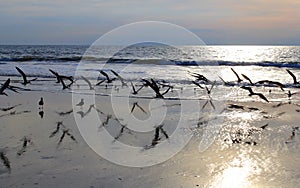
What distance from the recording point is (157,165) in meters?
5.81

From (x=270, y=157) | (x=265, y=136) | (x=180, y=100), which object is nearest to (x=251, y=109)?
(x=180, y=100)

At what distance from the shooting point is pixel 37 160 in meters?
5.87

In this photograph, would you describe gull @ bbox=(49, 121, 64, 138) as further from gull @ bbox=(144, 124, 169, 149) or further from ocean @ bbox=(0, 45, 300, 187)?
gull @ bbox=(144, 124, 169, 149)

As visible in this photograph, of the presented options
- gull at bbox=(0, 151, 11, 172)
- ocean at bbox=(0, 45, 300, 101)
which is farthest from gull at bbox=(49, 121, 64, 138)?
ocean at bbox=(0, 45, 300, 101)

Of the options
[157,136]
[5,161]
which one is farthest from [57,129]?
[5,161]

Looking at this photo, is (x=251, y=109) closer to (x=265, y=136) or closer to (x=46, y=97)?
(x=265, y=136)

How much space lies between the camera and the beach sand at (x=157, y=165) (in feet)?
16.7

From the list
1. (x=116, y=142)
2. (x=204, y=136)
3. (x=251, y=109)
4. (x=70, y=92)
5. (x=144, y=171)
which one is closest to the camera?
(x=144, y=171)

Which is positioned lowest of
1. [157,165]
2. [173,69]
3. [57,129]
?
[157,165]

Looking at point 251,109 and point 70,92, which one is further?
point 70,92

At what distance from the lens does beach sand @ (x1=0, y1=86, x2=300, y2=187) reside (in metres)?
5.10

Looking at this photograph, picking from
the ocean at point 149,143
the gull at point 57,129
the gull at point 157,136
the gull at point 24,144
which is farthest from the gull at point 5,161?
the gull at point 157,136

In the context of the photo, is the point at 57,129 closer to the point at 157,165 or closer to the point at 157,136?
the point at 157,136

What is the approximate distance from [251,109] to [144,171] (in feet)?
21.3
